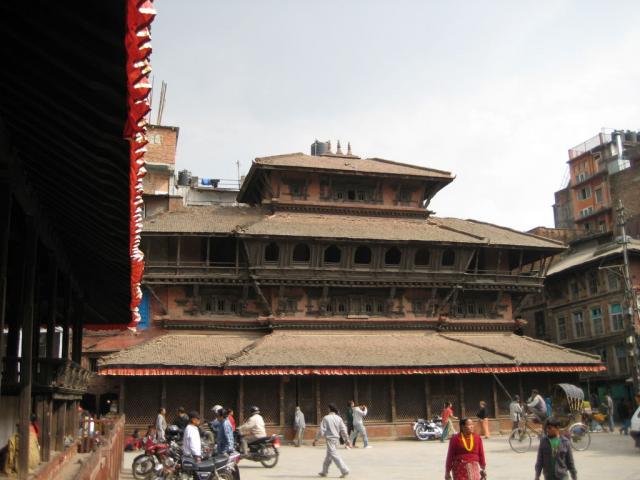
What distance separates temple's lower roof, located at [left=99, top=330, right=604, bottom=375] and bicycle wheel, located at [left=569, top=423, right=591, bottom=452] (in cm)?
967

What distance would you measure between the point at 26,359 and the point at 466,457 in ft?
20.5

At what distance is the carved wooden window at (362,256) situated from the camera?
37531 millimetres

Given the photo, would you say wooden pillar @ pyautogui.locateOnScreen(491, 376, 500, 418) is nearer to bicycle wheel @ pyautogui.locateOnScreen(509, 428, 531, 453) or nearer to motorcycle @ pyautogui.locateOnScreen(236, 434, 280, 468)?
bicycle wheel @ pyautogui.locateOnScreen(509, 428, 531, 453)

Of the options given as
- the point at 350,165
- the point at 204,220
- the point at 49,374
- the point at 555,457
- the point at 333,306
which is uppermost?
the point at 350,165

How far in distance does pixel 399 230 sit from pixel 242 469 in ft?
64.8

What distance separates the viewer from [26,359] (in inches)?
365

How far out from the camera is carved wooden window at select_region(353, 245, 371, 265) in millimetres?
37531

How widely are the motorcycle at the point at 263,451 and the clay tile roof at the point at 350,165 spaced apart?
1986 cm

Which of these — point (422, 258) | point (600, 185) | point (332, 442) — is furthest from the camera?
point (600, 185)

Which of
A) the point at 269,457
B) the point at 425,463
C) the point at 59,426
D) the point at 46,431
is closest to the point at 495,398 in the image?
the point at 425,463

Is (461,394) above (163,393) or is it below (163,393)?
below

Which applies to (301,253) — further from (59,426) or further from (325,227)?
(59,426)

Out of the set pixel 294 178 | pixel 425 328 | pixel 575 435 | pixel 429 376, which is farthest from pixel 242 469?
pixel 294 178

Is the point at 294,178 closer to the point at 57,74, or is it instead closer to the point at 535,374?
the point at 535,374
